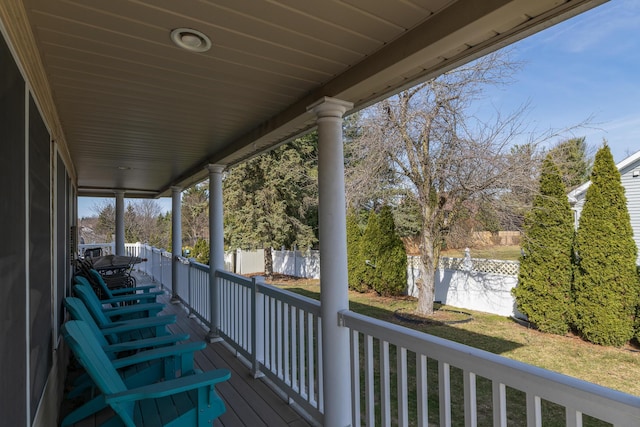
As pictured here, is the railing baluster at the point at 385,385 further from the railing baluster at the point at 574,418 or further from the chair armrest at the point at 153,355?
the chair armrest at the point at 153,355

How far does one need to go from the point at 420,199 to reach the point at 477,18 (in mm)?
6271

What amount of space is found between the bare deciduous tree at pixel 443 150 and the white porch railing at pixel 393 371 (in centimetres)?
348

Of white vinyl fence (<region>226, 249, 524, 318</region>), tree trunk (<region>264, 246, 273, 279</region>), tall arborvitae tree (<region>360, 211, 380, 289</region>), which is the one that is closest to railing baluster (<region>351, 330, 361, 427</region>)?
white vinyl fence (<region>226, 249, 524, 318</region>)

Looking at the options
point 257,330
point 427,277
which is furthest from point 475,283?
point 257,330

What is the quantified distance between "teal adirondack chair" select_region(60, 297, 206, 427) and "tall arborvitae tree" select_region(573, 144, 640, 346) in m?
6.54

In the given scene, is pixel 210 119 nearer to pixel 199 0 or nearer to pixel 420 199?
pixel 199 0

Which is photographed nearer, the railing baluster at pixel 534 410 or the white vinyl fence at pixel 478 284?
the railing baluster at pixel 534 410

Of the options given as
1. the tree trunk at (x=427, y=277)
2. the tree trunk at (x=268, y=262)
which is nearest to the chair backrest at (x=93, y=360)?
the tree trunk at (x=427, y=277)

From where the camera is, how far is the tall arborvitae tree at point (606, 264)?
19.0ft

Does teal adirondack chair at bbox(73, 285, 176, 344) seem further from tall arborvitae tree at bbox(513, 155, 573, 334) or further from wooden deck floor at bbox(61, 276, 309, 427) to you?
tall arborvitae tree at bbox(513, 155, 573, 334)

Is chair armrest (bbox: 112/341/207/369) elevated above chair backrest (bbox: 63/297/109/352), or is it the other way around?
chair backrest (bbox: 63/297/109/352)

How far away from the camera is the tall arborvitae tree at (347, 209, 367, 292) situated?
1069cm

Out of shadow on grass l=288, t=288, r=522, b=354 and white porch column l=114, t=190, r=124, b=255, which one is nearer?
shadow on grass l=288, t=288, r=522, b=354

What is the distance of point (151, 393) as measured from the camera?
67.4 inches
